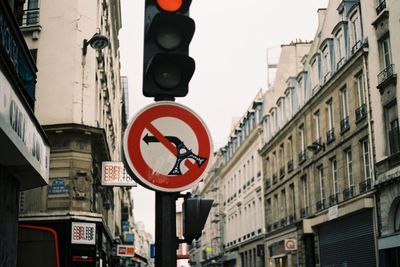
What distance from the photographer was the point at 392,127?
26625mm

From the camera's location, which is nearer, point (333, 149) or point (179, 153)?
point (179, 153)

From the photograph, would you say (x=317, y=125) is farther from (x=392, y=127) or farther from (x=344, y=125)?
(x=392, y=127)

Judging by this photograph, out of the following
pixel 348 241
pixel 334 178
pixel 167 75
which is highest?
pixel 334 178

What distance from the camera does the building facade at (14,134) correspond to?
7.79m

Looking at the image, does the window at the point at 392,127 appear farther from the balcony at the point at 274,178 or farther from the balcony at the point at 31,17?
the balcony at the point at 274,178

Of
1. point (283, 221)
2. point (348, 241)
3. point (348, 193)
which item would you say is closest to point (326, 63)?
point (348, 193)

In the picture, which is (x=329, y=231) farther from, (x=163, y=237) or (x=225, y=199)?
(x=225, y=199)

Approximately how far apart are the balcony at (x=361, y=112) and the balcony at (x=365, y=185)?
278 centimetres

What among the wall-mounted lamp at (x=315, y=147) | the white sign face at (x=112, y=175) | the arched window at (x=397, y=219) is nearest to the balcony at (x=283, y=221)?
the wall-mounted lamp at (x=315, y=147)

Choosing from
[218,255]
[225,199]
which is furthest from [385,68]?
[218,255]

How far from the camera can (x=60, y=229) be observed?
2211 cm

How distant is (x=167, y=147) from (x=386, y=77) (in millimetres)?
23502

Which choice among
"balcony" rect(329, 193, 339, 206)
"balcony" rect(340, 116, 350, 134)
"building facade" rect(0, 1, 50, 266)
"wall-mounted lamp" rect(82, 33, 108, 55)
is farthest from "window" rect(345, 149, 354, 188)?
"building facade" rect(0, 1, 50, 266)

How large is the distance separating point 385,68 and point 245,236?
108 feet
